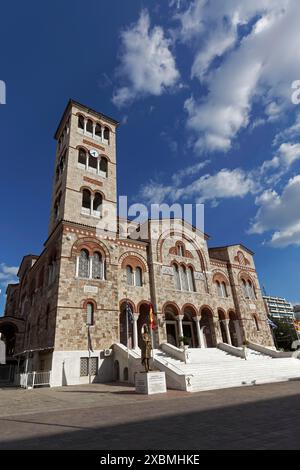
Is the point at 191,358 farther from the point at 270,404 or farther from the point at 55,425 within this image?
the point at 55,425

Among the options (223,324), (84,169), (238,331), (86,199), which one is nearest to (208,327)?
(223,324)

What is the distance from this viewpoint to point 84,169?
26.0 metres

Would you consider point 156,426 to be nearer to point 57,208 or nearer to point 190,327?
point 190,327

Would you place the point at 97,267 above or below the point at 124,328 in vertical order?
above

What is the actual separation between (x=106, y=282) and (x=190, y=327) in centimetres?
1042

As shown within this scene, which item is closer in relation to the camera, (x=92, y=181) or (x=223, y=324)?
(x=92, y=181)

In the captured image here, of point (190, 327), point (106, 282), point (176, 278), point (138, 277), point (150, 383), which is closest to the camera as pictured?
point (150, 383)

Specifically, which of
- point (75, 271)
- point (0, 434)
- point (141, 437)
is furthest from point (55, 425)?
point (75, 271)

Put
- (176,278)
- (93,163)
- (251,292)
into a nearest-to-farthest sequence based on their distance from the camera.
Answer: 1. (176,278)
2. (93,163)
3. (251,292)

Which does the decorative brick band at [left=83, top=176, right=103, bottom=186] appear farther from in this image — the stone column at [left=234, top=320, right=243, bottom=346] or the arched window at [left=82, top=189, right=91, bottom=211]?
the stone column at [left=234, top=320, right=243, bottom=346]

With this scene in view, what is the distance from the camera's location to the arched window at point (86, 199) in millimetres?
25641

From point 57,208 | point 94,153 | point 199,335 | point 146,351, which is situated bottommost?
point 146,351

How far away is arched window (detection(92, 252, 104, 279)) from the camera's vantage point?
21688mm

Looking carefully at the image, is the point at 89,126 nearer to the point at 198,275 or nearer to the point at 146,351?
the point at 198,275
